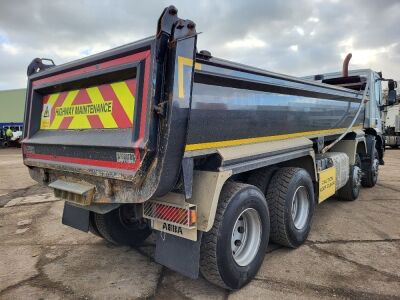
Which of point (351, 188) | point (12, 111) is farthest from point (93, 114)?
point (12, 111)

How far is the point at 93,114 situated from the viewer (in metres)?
3.20

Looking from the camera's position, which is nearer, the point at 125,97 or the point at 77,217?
the point at 125,97

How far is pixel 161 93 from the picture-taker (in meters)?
2.53

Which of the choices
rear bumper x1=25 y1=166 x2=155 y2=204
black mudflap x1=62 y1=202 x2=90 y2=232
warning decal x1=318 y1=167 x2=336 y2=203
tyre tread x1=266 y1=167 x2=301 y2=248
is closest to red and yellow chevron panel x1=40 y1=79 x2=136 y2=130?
rear bumper x1=25 y1=166 x2=155 y2=204

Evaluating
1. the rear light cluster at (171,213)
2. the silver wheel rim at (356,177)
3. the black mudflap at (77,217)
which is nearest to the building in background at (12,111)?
the black mudflap at (77,217)

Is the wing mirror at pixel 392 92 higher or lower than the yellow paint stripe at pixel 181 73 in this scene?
higher

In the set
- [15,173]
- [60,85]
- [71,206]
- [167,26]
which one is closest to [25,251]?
[71,206]

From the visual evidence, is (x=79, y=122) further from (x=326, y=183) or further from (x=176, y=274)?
(x=326, y=183)

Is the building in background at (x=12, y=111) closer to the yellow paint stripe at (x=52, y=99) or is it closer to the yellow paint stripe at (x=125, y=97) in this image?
the yellow paint stripe at (x=52, y=99)

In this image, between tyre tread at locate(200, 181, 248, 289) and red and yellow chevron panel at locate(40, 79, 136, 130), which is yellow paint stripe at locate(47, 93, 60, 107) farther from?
tyre tread at locate(200, 181, 248, 289)

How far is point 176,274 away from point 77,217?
1.34 m

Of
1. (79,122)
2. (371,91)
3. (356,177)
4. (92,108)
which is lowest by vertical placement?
(356,177)

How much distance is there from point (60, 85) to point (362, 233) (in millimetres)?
4253

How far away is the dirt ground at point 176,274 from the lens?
3.16 meters
